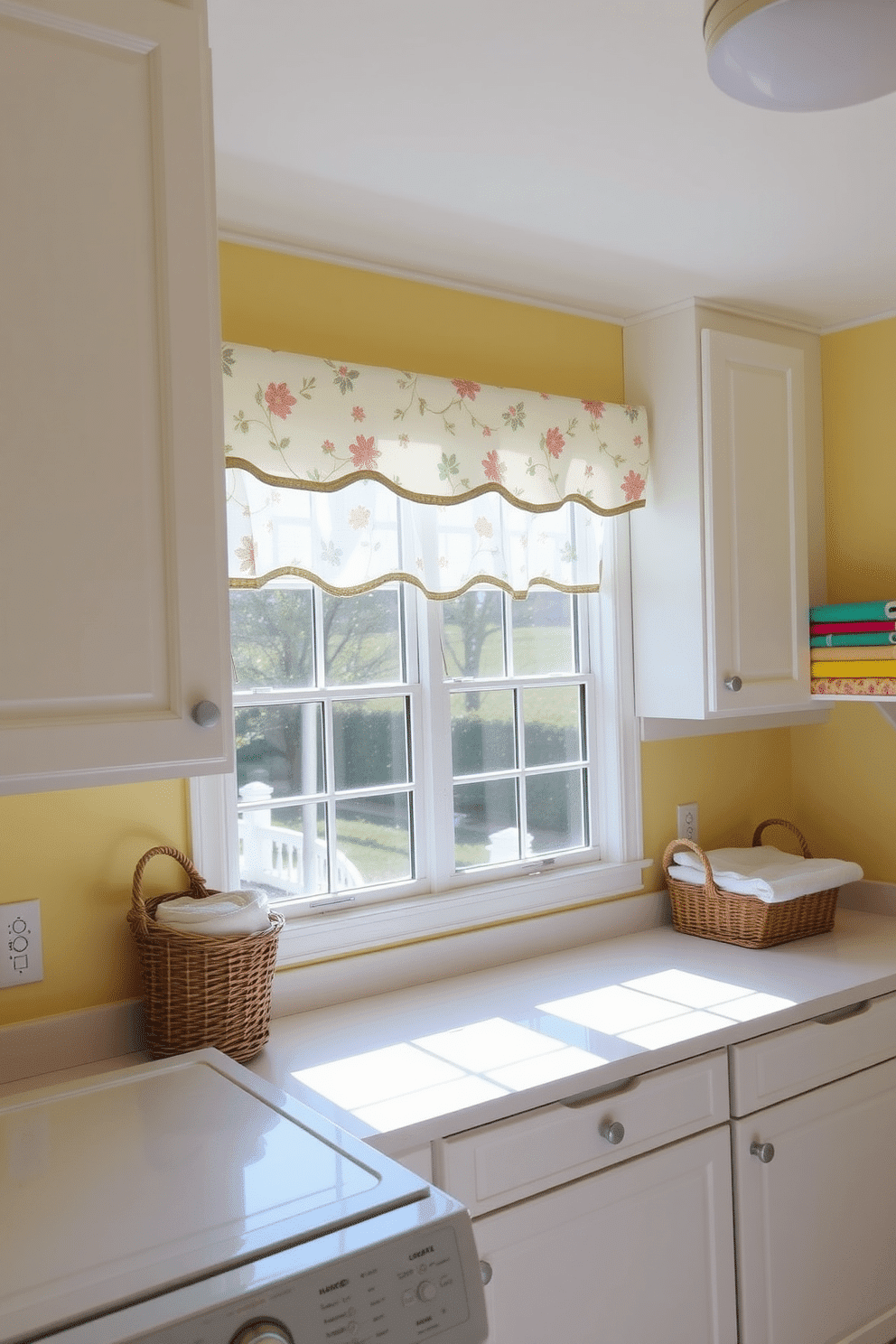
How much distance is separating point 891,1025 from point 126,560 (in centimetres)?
191

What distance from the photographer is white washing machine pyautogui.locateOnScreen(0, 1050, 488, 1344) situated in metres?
1.10

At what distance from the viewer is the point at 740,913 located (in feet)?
8.58

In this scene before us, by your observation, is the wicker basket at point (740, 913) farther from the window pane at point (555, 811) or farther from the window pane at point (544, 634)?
the window pane at point (544, 634)

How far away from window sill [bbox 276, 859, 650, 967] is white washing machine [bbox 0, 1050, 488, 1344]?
0.76m

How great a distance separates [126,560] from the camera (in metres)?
1.37

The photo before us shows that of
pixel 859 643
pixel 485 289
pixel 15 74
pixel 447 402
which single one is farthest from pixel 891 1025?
pixel 15 74

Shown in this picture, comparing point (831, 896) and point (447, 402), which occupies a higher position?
point (447, 402)

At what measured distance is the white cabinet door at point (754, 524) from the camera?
2.59 metres

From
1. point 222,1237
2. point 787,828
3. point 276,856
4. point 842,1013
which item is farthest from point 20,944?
point 787,828

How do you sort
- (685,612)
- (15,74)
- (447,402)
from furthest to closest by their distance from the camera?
1. (685,612)
2. (447,402)
3. (15,74)

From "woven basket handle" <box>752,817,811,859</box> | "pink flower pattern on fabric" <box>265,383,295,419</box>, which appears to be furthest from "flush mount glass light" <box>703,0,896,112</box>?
"woven basket handle" <box>752,817,811,859</box>

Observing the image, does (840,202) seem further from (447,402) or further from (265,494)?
(265,494)

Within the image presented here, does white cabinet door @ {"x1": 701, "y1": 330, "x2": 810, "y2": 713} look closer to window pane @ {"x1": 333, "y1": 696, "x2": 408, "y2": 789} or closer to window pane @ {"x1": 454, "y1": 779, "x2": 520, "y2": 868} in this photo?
window pane @ {"x1": 454, "y1": 779, "x2": 520, "y2": 868}

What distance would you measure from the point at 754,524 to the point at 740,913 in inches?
36.4
